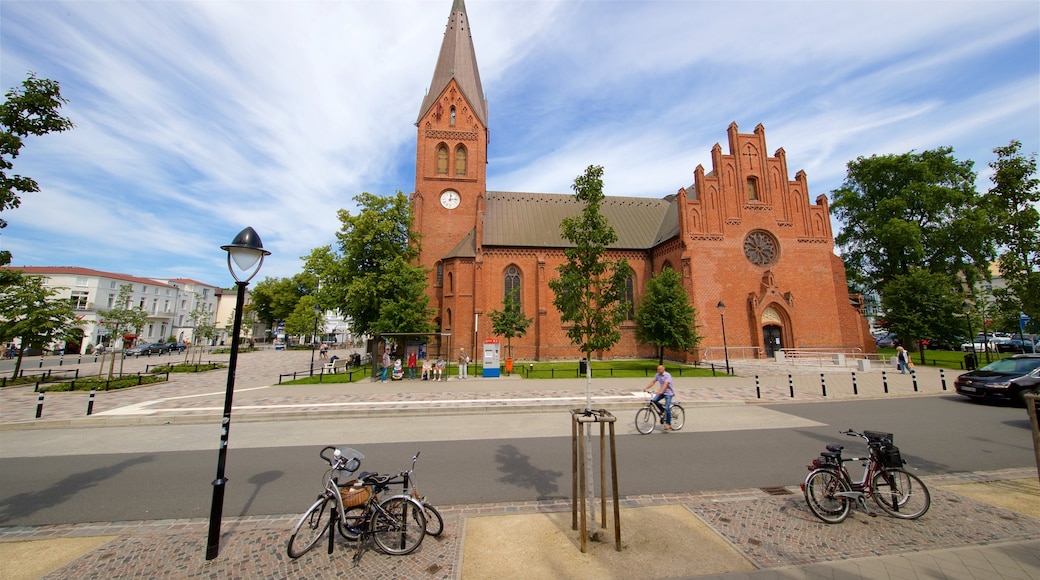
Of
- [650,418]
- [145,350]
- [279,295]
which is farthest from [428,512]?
[279,295]

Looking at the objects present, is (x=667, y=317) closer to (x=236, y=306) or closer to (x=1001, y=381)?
(x=1001, y=381)

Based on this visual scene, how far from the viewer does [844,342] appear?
28.3 metres

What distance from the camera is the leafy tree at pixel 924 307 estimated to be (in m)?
24.9

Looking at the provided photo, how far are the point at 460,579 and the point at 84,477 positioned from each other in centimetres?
781

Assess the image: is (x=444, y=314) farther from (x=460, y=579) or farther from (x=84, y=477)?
(x=460, y=579)

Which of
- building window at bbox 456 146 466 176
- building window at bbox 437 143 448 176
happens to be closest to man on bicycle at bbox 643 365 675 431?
building window at bbox 456 146 466 176

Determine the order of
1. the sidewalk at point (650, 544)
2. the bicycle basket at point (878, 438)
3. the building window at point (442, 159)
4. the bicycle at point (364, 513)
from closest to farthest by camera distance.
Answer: the sidewalk at point (650, 544), the bicycle at point (364, 513), the bicycle basket at point (878, 438), the building window at point (442, 159)

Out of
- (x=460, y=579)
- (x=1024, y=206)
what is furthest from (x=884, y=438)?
(x=1024, y=206)

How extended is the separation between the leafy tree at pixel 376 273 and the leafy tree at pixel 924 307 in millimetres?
32161

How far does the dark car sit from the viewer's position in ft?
40.6

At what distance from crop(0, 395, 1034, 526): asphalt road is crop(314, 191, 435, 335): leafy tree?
44.6 ft

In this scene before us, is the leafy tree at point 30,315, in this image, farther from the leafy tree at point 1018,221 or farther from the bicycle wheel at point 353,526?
the leafy tree at point 1018,221

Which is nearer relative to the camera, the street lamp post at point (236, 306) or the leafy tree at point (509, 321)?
the street lamp post at point (236, 306)

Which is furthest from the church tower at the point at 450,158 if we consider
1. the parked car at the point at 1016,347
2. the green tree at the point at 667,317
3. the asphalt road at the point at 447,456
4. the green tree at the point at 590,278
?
the parked car at the point at 1016,347
